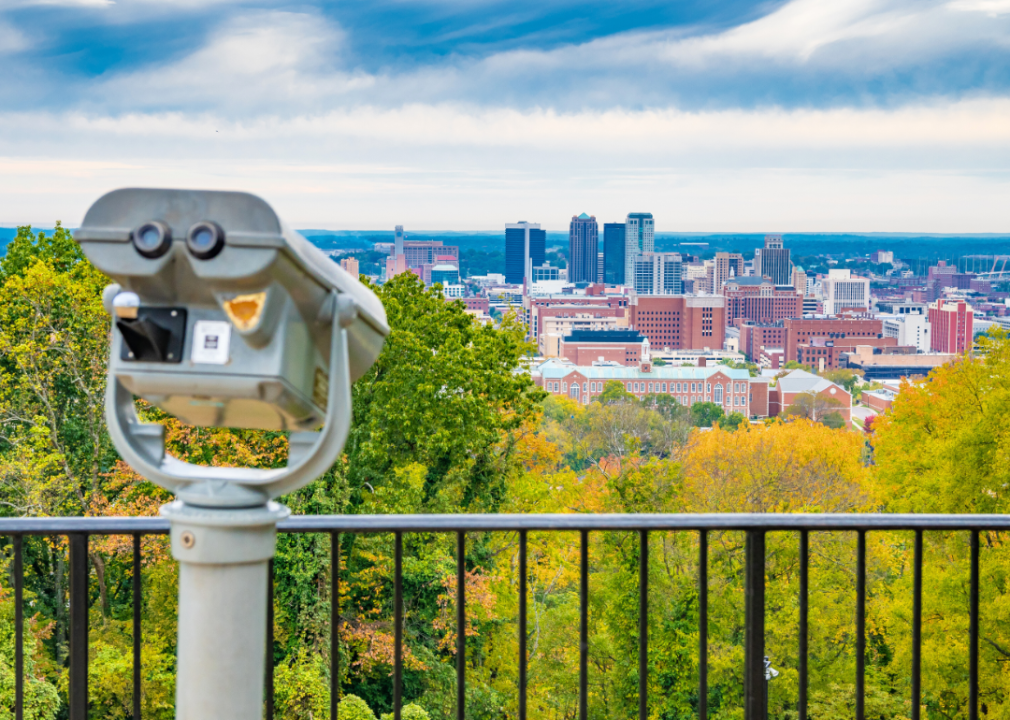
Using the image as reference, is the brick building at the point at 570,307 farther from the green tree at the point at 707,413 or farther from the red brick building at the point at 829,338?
the green tree at the point at 707,413

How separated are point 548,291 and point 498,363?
6877 inches

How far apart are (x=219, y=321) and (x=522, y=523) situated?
0.98 meters

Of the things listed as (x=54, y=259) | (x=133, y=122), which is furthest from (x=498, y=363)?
(x=133, y=122)

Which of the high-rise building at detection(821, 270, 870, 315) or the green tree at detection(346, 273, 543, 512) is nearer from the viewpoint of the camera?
the green tree at detection(346, 273, 543, 512)

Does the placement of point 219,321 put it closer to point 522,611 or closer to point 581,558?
point 522,611

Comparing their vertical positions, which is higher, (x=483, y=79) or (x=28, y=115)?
(x=483, y=79)

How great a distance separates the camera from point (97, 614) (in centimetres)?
1731

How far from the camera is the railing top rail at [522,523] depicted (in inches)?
85.9

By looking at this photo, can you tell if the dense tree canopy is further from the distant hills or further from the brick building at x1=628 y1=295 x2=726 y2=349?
the brick building at x1=628 y1=295 x2=726 y2=349

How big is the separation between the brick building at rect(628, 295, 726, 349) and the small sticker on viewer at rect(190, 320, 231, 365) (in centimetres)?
16522

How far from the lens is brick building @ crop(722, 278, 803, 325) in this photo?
566 feet

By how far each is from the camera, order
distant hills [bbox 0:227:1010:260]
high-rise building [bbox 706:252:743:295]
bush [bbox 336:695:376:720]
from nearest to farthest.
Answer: bush [bbox 336:695:376:720], distant hills [bbox 0:227:1010:260], high-rise building [bbox 706:252:743:295]

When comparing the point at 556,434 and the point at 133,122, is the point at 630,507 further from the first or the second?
the point at 133,122

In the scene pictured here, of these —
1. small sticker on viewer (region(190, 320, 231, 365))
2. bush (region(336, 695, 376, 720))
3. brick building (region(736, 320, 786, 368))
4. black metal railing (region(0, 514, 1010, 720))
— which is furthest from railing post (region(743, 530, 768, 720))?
brick building (region(736, 320, 786, 368))
